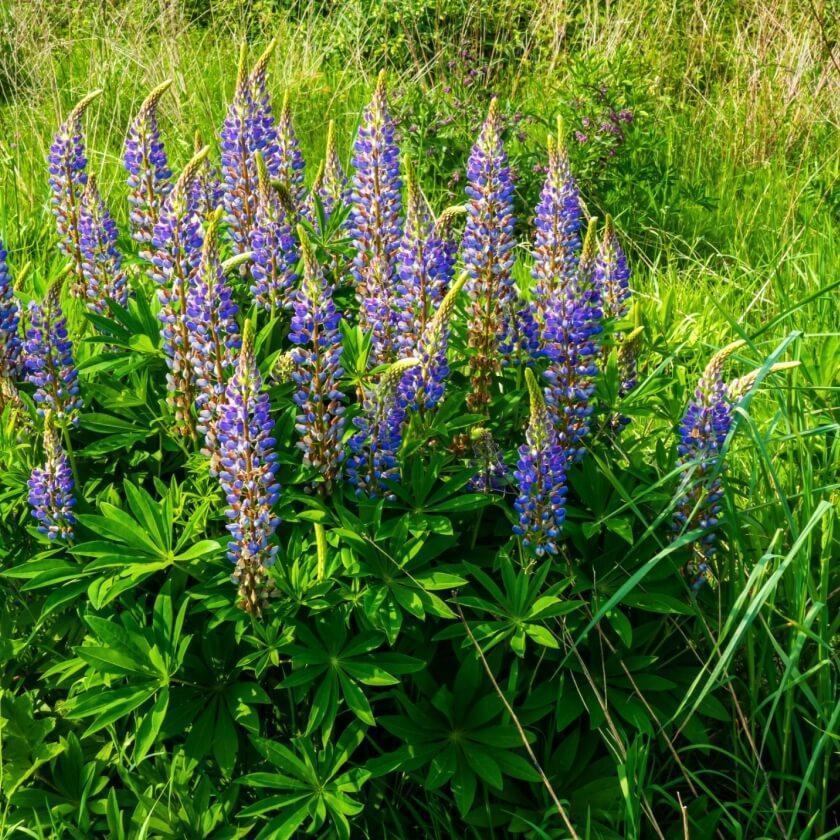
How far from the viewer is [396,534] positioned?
220cm

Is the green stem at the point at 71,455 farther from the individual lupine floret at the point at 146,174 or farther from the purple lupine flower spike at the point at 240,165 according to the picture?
the purple lupine flower spike at the point at 240,165

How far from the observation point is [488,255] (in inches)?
95.7

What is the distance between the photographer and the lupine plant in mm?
2156

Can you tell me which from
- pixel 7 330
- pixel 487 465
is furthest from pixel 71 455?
pixel 487 465

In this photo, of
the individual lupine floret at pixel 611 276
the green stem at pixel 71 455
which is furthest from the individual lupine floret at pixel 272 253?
the individual lupine floret at pixel 611 276

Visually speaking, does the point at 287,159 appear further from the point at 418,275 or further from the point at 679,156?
the point at 679,156

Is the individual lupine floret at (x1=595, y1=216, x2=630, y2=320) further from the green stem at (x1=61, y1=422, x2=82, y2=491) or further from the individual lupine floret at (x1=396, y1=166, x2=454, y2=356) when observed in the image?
the green stem at (x1=61, y1=422, x2=82, y2=491)

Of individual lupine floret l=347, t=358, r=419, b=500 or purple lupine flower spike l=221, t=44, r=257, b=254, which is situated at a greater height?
purple lupine flower spike l=221, t=44, r=257, b=254

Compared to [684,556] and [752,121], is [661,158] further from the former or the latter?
[684,556]

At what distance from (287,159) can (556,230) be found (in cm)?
74

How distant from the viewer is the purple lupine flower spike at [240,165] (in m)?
2.51

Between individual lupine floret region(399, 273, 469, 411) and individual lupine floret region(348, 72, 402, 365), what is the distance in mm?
128

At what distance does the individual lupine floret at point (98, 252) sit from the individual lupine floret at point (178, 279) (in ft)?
1.20

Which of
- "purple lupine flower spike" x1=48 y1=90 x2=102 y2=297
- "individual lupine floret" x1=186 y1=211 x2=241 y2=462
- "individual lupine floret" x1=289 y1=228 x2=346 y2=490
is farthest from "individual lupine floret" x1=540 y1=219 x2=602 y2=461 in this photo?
"purple lupine flower spike" x1=48 y1=90 x2=102 y2=297
